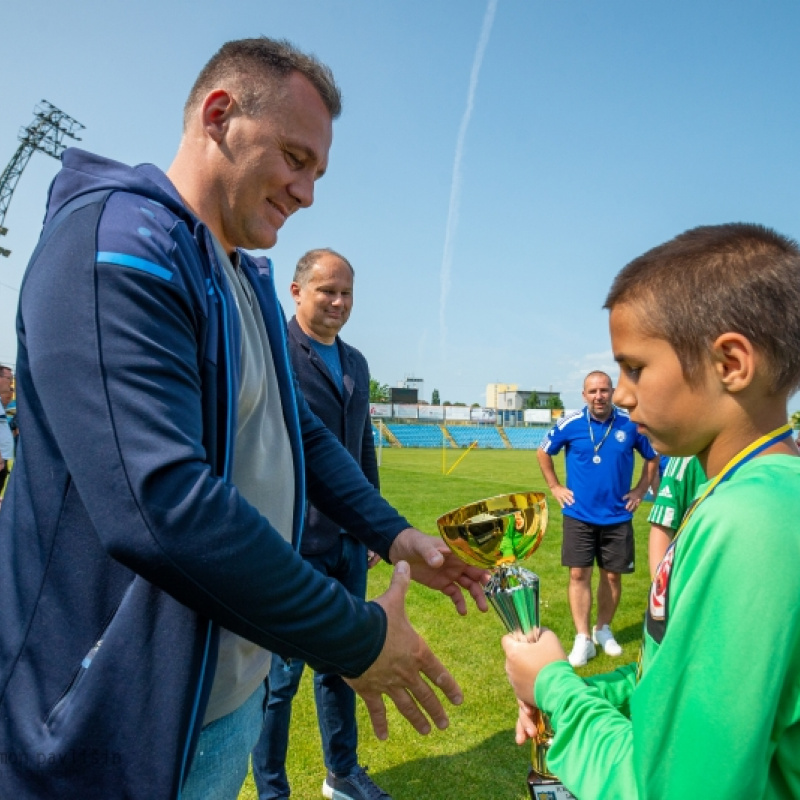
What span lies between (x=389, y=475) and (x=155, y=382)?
21543 mm

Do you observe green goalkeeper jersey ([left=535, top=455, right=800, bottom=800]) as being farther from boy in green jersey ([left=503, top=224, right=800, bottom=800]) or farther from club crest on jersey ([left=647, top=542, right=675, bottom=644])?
club crest on jersey ([left=647, top=542, right=675, bottom=644])

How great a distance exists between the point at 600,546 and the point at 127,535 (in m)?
5.75

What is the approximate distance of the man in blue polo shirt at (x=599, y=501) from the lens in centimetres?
600

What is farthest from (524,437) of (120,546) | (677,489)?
(120,546)

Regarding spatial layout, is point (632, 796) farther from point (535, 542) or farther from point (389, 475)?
point (389, 475)

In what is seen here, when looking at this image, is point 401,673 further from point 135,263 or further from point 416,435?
point 416,435

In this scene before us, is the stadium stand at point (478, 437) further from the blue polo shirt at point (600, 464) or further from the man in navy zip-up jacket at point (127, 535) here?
the man in navy zip-up jacket at point (127, 535)

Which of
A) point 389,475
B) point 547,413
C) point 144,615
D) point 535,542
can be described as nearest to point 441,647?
point 535,542

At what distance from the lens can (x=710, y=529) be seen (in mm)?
1073

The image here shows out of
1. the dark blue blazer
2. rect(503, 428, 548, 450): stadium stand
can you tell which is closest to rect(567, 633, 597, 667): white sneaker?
the dark blue blazer

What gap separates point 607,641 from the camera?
571 cm

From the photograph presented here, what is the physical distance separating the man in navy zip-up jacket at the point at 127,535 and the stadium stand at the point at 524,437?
57.5 metres

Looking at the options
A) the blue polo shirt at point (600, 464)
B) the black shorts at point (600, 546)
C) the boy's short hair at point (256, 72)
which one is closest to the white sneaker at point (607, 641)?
the black shorts at point (600, 546)

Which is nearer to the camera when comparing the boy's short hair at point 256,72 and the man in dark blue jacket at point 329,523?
the boy's short hair at point 256,72
